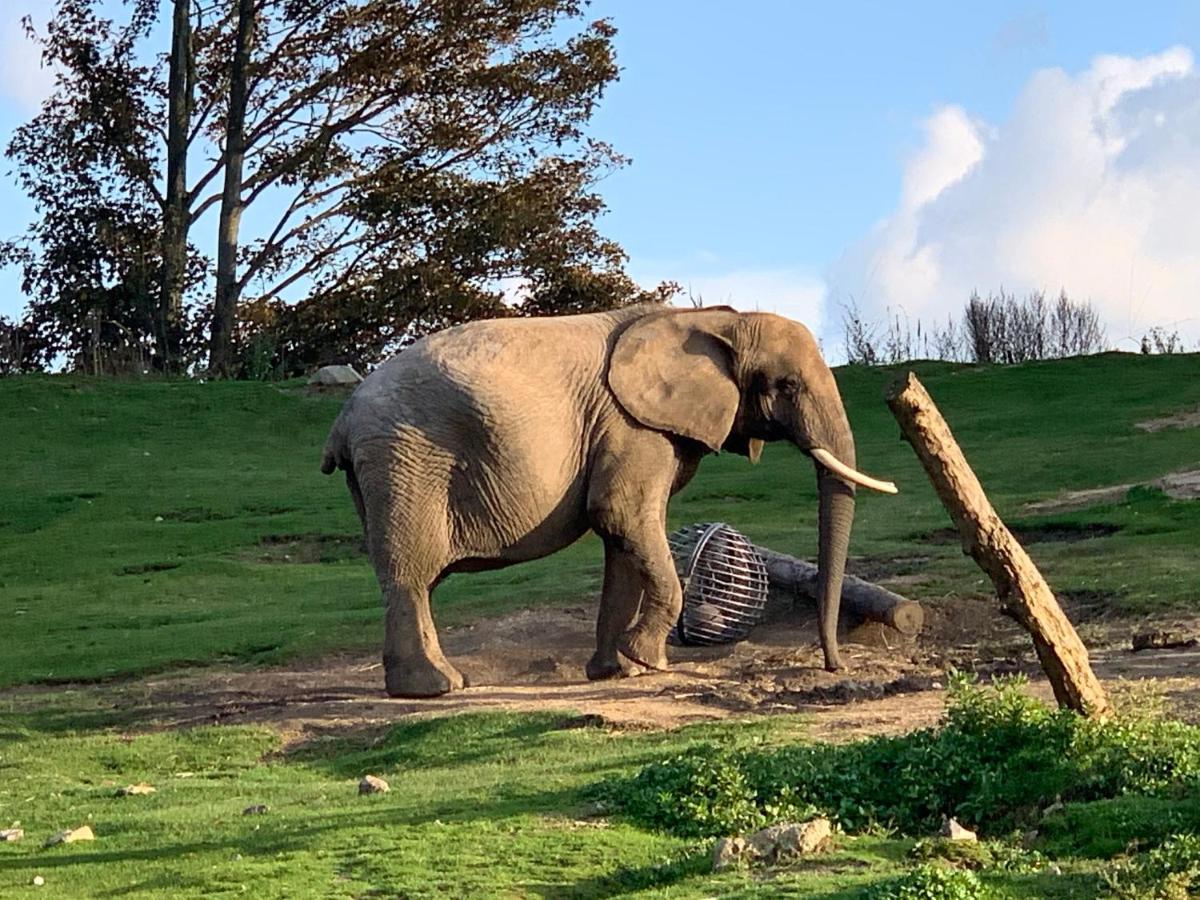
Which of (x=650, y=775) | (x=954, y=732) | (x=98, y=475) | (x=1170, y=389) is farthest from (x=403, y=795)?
(x=1170, y=389)

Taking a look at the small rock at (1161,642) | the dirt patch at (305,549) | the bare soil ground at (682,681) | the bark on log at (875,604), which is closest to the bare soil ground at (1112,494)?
the bare soil ground at (682,681)

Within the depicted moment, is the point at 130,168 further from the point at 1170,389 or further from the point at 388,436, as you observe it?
the point at 388,436

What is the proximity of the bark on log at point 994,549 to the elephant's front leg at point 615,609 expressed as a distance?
18.1 feet

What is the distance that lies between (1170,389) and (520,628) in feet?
52.3

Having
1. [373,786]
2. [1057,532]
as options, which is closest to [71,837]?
[373,786]

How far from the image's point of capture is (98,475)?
92.1 feet

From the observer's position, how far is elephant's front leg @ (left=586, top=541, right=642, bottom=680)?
14633mm

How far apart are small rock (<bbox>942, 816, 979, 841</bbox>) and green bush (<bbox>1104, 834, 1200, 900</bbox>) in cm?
72

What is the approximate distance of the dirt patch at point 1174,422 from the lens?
27.2 metres

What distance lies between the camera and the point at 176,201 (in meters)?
39.5

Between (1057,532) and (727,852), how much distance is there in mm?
12497

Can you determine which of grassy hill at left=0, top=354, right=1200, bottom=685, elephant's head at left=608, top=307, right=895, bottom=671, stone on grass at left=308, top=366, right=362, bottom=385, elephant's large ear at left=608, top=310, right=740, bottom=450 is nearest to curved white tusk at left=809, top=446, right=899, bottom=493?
elephant's head at left=608, top=307, right=895, bottom=671

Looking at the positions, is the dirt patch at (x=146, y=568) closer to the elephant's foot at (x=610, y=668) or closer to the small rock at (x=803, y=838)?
the elephant's foot at (x=610, y=668)

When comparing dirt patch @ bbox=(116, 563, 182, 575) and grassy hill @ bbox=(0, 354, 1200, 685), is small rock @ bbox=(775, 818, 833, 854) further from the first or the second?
dirt patch @ bbox=(116, 563, 182, 575)
